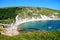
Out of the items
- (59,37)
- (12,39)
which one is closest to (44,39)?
(59,37)

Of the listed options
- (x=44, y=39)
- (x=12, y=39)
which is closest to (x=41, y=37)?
(x=44, y=39)

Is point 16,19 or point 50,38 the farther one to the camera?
point 16,19

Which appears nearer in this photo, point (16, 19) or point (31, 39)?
point (31, 39)

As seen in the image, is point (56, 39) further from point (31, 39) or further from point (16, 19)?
point (16, 19)

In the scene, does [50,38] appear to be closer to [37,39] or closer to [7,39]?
[37,39]

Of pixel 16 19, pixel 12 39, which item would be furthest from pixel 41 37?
pixel 16 19

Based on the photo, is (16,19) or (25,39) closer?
(25,39)

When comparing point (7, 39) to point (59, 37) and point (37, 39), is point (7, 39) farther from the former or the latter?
point (59, 37)

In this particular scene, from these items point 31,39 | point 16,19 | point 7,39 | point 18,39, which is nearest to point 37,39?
point 31,39
